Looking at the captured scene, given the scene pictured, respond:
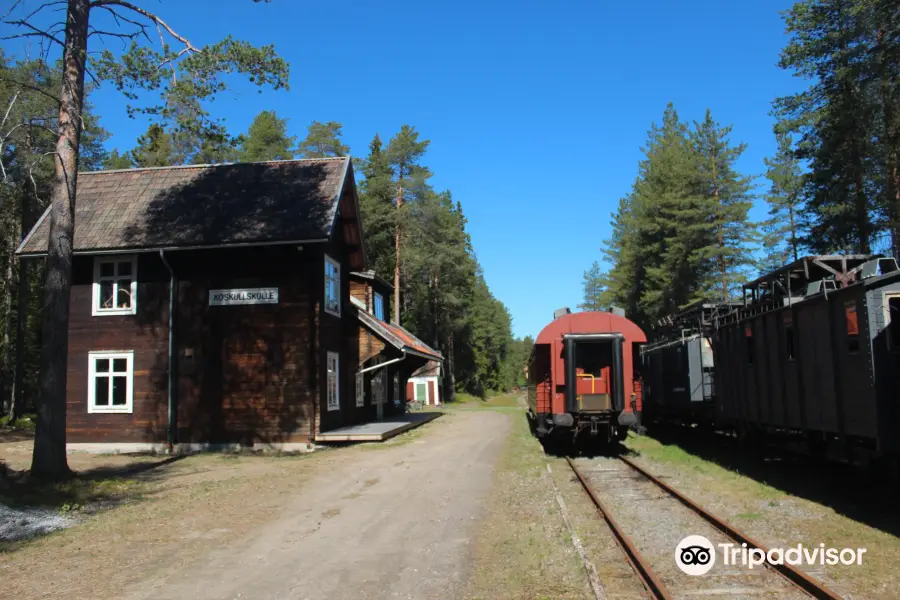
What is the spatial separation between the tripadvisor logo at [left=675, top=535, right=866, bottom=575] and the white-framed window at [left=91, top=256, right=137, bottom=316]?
16.8 m

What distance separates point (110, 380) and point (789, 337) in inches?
673

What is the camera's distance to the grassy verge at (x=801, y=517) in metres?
6.32

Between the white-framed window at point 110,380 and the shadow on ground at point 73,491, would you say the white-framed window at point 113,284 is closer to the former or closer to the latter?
the white-framed window at point 110,380

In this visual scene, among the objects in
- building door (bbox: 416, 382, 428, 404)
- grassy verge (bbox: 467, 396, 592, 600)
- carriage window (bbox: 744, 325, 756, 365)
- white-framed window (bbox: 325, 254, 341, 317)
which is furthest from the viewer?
building door (bbox: 416, 382, 428, 404)

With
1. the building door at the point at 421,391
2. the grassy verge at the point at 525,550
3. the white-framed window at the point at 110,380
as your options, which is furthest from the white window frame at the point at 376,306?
the building door at the point at 421,391

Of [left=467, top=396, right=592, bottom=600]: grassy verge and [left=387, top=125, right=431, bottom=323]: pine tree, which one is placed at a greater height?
[left=387, top=125, right=431, bottom=323]: pine tree

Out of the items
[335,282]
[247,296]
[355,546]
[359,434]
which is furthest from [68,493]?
[335,282]

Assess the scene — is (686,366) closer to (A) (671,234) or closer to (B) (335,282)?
(B) (335,282)

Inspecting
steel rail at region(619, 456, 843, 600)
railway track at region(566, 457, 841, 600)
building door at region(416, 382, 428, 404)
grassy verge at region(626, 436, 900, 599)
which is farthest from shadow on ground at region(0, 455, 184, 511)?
building door at region(416, 382, 428, 404)

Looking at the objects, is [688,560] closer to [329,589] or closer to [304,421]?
[329,589]

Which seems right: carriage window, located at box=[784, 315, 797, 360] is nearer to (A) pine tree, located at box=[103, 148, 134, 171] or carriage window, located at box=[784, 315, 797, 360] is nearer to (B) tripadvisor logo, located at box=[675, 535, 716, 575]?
(B) tripadvisor logo, located at box=[675, 535, 716, 575]

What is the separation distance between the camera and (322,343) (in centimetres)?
1862

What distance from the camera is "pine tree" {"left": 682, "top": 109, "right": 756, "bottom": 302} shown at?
3906cm

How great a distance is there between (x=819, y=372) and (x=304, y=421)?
12.5 m
